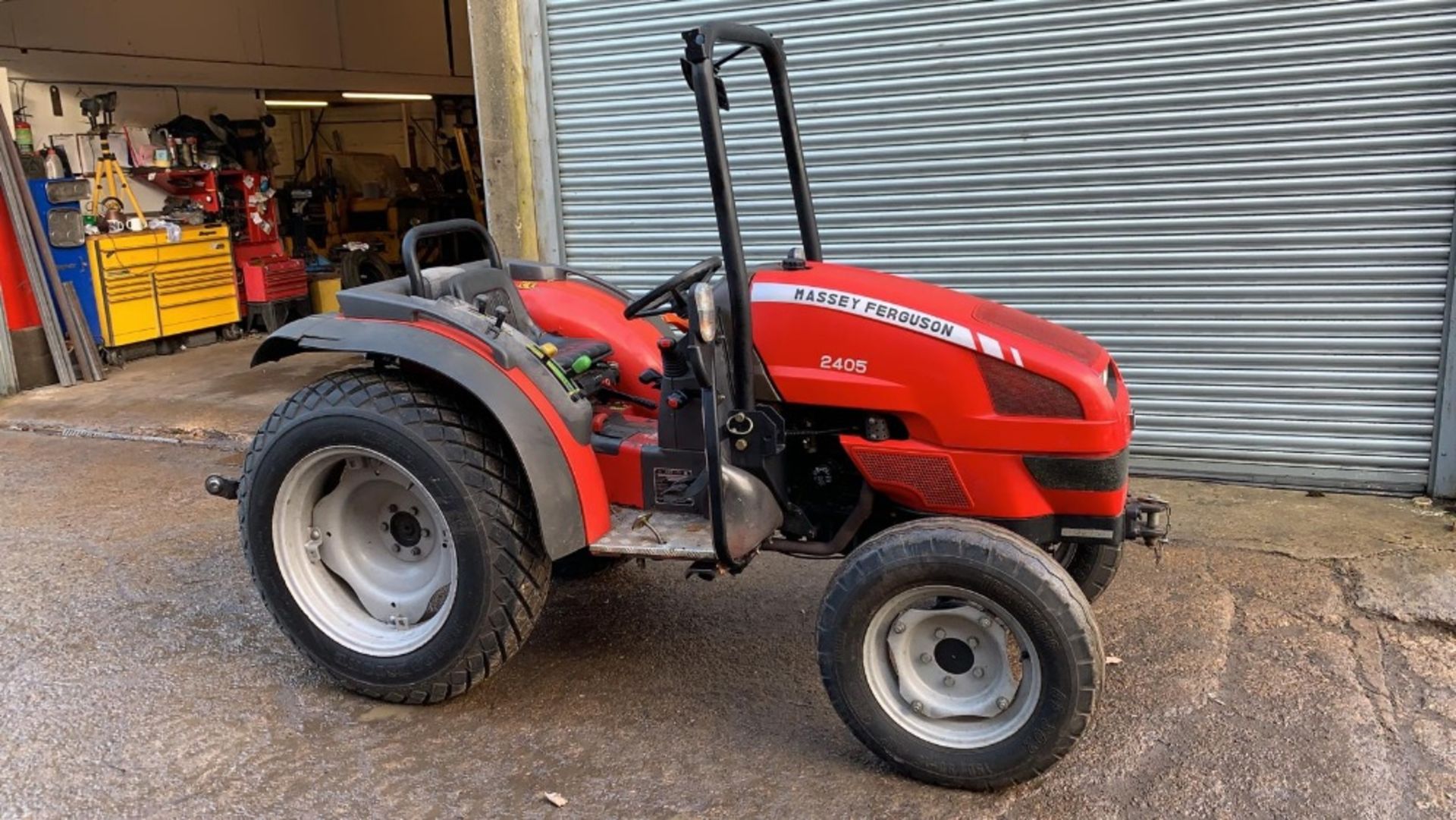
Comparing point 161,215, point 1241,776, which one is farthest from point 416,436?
point 161,215

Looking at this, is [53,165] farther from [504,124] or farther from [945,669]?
[945,669]

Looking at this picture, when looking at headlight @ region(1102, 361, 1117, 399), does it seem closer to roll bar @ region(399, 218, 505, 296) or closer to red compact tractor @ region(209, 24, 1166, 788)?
red compact tractor @ region(209, 24, 1166, 788)

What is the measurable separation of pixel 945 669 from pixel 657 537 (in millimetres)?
856

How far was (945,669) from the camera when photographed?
2.88 m

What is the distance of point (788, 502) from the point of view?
10.5 ft

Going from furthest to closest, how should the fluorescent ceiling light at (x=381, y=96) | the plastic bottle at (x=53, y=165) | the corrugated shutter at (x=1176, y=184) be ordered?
the fluorescent ceiling light at (x=381, y=96) < the plastic bottle at (x=53, y=165) < the corrugated shutter at (x=1176, y=184)

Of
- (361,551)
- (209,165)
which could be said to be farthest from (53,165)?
(361,551)

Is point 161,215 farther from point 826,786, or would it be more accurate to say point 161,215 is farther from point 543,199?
point 826,786

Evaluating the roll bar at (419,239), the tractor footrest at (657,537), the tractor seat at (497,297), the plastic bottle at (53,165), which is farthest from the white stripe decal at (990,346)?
the plastic bottle at (53,165)

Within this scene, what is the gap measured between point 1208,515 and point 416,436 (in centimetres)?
332

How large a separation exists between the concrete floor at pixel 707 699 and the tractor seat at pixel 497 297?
3.16 feet

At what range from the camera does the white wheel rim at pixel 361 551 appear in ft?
11.1

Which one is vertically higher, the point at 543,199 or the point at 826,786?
the point at 543,199

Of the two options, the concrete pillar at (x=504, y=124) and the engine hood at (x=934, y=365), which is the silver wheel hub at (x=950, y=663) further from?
the concrete pillar at (x=504, y=124)
